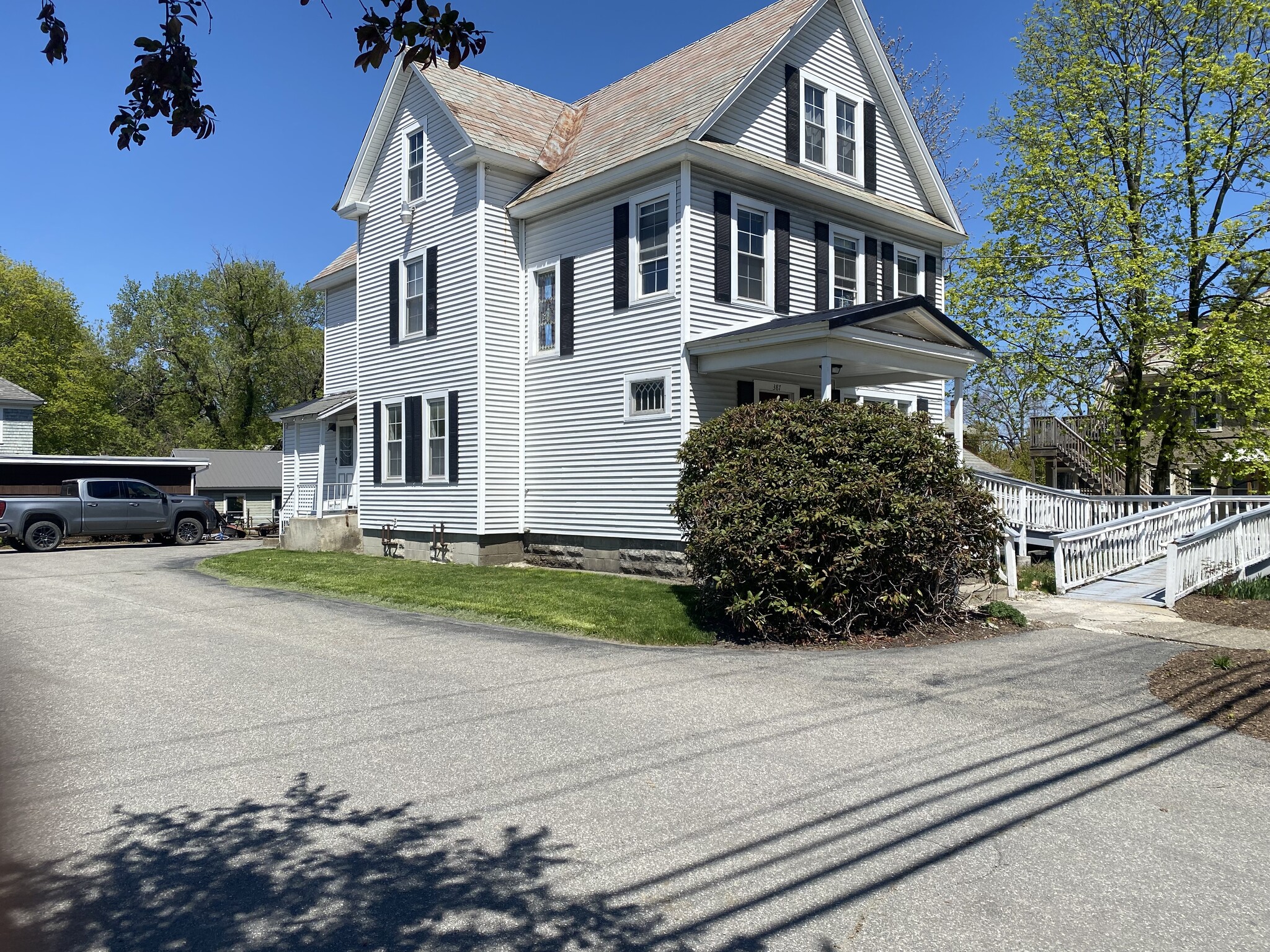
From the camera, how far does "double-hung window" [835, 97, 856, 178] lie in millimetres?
17797

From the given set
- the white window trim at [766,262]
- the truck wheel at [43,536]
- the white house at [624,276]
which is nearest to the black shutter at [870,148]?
the white house at [624,276]

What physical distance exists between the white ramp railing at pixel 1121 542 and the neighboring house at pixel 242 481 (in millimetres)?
35402

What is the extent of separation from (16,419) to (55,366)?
17.2 metres

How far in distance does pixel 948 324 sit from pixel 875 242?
13.0ft

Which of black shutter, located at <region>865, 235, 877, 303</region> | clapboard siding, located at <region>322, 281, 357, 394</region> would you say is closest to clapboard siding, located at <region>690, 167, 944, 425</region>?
black shutter, located at <region>865, 235, 877, 303</region>

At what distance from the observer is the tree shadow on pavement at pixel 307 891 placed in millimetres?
3465

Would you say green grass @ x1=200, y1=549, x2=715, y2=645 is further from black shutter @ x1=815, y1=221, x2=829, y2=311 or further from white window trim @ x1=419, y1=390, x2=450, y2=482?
black shutter @ x1=815, y1=221, x2=829, y2=311

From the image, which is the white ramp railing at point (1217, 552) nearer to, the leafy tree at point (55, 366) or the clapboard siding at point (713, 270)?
the clapboard siding at point (713, 270)

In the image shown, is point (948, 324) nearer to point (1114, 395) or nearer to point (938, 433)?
point (938, 433)

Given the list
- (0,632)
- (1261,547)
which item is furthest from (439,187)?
(1261,547)

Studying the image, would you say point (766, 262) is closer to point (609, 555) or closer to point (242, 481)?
point (609, 555)

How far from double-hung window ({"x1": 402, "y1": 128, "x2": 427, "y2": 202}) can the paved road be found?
13319 mm

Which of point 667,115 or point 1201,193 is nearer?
point 667,115

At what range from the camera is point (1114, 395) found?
22.9m
